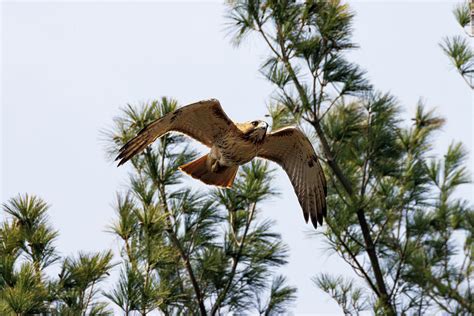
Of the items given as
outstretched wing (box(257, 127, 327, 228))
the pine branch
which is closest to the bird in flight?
outstretched wing (box(257, 127, 327, 228))

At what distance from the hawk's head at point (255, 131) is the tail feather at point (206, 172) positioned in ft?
1.24

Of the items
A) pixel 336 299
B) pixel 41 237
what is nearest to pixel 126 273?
pixel 41 237

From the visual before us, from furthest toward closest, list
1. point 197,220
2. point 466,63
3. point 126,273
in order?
point 466,63 → point 197,220 → point 126,273

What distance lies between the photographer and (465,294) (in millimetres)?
12789

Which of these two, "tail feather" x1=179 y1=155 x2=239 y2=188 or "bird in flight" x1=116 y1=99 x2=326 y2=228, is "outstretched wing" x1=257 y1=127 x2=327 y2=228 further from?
"tail feather" x1=179 y1=155 x2=239 y2=188

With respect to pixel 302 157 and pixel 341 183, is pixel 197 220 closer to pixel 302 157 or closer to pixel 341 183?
pixel 302 157

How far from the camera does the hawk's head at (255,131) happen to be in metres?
10.2

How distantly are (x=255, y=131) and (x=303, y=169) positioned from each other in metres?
1.06

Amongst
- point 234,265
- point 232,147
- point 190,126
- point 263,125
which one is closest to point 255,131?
point 263,125

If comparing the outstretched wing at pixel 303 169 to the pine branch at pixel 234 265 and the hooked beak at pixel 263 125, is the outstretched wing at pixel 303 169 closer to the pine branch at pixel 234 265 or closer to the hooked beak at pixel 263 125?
the pine branch at pixel 234 265

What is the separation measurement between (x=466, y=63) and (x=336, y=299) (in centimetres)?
248

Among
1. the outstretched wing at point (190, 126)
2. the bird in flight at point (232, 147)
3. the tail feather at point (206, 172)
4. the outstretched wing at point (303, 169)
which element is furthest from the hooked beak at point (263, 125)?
the outstretched wing at point (303, 169)

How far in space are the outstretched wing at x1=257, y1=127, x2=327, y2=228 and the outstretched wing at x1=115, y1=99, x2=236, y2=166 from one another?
2.09 feet

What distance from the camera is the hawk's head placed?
10211 mm
